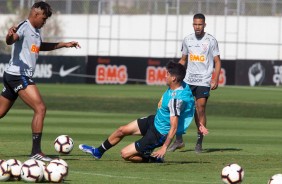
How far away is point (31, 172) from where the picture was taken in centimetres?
1194

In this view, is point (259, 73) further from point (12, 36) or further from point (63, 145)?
point (12, 36)

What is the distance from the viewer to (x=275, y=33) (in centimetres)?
5869

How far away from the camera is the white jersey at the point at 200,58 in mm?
17922

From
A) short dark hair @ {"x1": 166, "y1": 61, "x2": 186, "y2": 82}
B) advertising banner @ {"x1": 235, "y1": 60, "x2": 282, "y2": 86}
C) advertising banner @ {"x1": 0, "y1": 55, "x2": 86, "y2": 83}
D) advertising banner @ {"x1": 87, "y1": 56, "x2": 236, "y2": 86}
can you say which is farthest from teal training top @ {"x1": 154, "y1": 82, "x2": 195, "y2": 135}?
advertising banner @ {"x1": 235, "y1": 60, "x2": 282, "y2": 86}

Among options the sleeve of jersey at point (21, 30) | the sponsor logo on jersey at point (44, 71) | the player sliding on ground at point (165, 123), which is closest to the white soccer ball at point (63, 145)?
the player sliding on ground at point (165, 123)

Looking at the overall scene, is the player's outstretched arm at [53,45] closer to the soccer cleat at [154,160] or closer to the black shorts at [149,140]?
the black shorts at [149,140]

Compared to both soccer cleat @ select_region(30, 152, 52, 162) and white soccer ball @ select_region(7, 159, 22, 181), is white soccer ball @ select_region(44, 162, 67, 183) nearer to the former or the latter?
white soccer ball @ select_region(7, 159, 22, 181)

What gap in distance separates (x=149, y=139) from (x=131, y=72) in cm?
3338

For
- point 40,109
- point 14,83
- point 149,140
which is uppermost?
point 14,83

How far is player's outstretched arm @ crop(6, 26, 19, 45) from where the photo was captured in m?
14.6

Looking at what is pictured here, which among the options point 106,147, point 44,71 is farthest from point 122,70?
point 106,147

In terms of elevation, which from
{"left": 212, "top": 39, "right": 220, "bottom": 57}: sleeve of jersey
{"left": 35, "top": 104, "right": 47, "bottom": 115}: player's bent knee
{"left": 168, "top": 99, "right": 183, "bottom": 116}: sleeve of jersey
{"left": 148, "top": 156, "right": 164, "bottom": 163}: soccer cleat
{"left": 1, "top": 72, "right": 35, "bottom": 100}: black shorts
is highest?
{"left": 212, "top": 39, "right": 220, "bottom": 57}: sleeve of jersey

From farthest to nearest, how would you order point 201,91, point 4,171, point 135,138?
1. point 135,138
2. point 201,91
3. point 4,171

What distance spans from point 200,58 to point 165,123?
10.9 feet
